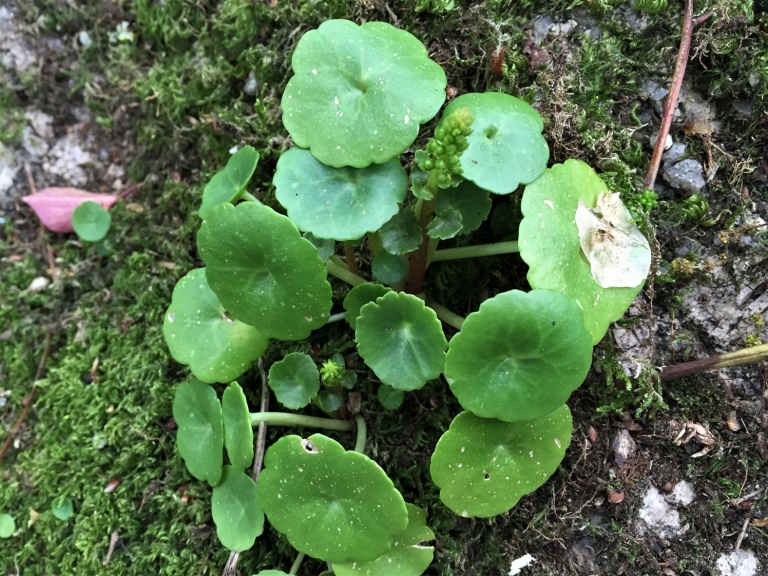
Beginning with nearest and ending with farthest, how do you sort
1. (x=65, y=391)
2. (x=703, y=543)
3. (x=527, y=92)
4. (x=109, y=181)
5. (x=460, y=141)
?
(x=460, y=141) → (x=703, y=543) → (x=527, y=92) → (x=65, y=391) → (x=109, y=181)

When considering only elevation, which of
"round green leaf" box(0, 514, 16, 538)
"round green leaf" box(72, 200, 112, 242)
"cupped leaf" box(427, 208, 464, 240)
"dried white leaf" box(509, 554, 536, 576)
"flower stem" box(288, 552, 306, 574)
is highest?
"cupped leaf" box(427, 208, 464, 240)

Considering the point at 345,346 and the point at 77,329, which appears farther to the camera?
the point at 77,329

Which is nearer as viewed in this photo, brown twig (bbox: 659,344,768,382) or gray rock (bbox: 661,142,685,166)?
brown twig (bbox: 659,344,768,382)

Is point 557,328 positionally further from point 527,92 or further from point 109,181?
point 109,181

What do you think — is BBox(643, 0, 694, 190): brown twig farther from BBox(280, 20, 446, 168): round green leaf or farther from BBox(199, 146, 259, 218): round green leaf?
BBox(199, 146, 259, 218): round green leaf

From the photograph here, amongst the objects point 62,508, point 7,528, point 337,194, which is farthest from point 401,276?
point 7,528

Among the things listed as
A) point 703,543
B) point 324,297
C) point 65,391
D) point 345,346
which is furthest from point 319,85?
point 703,543

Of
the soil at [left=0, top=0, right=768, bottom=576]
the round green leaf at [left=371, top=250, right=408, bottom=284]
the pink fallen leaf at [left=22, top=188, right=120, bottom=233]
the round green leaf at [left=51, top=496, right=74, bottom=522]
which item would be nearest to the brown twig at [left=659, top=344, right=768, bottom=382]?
the soil at [left=0, top=0, right=768, bottom=576]
